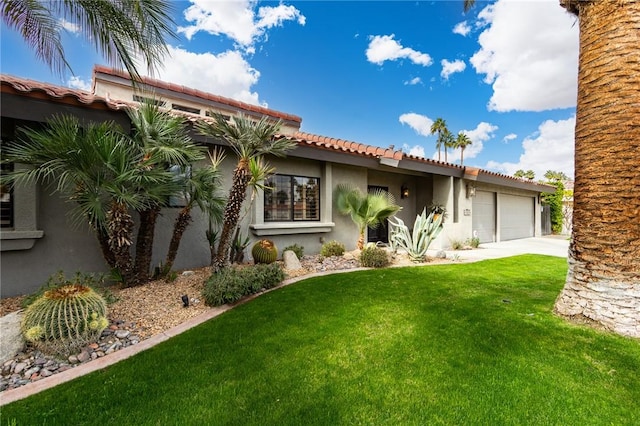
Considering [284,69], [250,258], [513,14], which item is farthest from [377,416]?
[284,69]

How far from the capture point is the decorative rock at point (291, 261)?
8.41 m

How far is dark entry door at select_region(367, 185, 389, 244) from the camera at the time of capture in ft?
46.7

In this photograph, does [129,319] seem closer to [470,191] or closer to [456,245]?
[456,245]

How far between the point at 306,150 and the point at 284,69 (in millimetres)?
8128

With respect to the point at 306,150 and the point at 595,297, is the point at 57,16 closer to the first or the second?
the point at 306,150

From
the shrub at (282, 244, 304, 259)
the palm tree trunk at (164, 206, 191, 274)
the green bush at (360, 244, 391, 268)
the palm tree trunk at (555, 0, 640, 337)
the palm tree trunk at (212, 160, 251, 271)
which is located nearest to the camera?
the palm tree trunk at (555, 0, 640, 337)

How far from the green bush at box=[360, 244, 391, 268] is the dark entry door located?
4.82m

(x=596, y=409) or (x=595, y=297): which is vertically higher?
(x=595, y=297)

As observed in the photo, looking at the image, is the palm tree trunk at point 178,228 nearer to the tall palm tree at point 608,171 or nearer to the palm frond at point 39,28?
the palm frond at point 39,28

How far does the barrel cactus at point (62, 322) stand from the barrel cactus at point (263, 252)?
4.39 metres

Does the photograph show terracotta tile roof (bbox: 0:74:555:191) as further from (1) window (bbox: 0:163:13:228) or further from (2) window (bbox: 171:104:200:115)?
(2) window (bbox: 171:104:200:115)

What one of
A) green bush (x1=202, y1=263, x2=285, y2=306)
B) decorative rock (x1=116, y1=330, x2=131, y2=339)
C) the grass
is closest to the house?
green bush (x1=202, y1=263, x2=285, y2=306)

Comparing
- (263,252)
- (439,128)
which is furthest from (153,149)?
(439,128)

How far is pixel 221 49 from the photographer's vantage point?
38.5 ft
